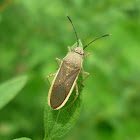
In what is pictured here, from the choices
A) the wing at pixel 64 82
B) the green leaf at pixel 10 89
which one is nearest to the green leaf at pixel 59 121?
the green leaf at pixel 10 89

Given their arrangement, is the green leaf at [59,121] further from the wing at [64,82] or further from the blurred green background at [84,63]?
the blurred green background at [84,63]

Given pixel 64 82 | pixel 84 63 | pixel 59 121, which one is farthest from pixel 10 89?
pixel 84 63

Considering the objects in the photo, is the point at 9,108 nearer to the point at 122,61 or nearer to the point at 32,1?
the point at 32,1

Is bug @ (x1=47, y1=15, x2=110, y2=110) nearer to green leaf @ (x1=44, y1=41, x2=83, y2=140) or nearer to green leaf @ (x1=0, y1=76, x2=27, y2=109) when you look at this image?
green leaf @ (x1=0, y1=76, x2=27, y2=109)

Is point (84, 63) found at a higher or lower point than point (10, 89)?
lower

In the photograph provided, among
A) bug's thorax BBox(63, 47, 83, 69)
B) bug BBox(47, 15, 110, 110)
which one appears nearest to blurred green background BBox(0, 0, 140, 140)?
bug's thorax BBox(63, 47, 83, 69)

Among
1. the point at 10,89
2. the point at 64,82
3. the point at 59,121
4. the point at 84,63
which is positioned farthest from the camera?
the point at 84,63

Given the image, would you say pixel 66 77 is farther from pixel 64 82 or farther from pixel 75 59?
pixel 75 59

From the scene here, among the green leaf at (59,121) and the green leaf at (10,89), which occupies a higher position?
the green leaf at (10,89)
